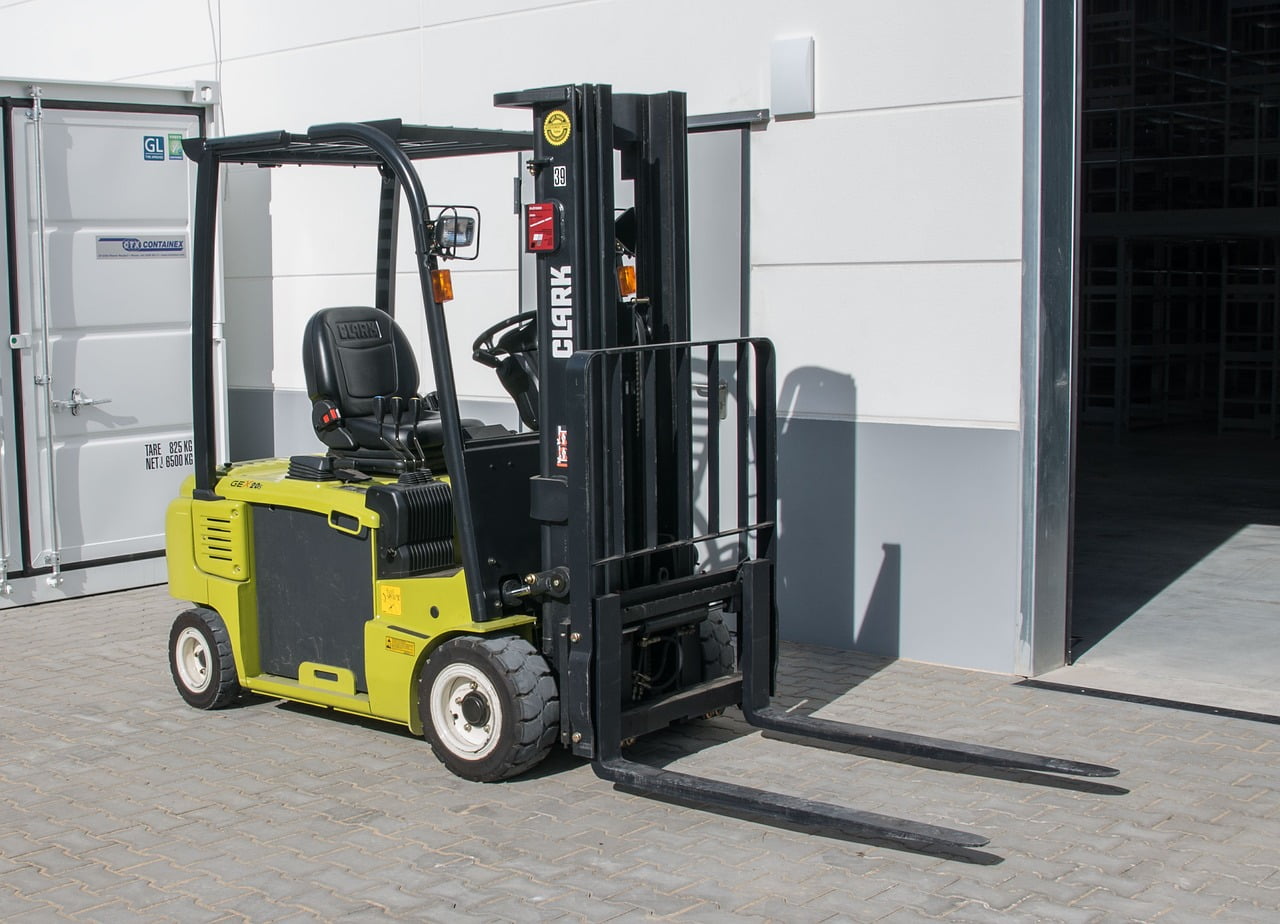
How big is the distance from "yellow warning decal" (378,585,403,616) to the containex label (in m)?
4.61

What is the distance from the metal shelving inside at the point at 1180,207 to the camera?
20000 mm

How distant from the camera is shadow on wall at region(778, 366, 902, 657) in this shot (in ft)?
26.1

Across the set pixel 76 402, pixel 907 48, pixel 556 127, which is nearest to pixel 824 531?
pixel 907 48

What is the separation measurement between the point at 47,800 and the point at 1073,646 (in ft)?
16.4

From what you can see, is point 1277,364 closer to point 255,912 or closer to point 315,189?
point 315,189

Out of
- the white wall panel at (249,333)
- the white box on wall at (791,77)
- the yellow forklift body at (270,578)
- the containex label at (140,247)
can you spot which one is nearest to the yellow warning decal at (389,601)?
the yellow forklift body at (270,578)

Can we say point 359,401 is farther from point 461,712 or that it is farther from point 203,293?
point 461,712

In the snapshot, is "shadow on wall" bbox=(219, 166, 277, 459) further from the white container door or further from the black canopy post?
the black canopy post

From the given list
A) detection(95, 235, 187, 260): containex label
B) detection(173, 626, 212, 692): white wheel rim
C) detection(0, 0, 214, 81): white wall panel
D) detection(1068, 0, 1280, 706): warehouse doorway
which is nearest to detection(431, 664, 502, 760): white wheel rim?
detection(173, 626, 212, 692): white wheel rim

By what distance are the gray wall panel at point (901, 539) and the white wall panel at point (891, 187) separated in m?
0.90

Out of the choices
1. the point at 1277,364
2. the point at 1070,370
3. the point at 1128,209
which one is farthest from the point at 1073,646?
the point at 1128,209

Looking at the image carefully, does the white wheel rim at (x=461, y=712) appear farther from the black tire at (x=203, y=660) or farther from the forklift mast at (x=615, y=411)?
the black tire at (x=203, y=660)

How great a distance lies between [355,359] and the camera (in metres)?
6.66

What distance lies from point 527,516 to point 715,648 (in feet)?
3.28
